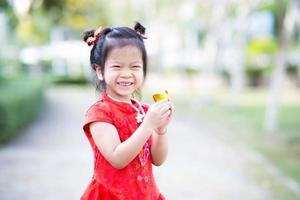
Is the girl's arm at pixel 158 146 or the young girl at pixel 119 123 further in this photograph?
the girl's arm at pixel 158 146

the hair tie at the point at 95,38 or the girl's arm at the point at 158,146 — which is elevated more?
the hair tie at the point at 95,38

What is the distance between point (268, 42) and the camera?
24.4 m

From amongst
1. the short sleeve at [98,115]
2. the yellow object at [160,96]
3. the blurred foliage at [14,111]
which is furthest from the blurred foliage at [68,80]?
the yellow object at [160,96]

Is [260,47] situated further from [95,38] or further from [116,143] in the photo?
[116,143]

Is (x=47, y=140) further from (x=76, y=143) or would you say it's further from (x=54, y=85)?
(x=54, y=85)

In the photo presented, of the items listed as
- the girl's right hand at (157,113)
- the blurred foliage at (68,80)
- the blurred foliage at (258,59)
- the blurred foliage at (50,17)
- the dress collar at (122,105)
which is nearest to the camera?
the girl's right hand at (157,113)

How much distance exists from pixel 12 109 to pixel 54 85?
1753 cm

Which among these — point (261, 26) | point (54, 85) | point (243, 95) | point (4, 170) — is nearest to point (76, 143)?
point (4, 170)

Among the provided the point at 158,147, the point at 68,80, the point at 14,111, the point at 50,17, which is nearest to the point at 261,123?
the point at 14,111

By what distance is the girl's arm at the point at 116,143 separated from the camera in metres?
1.89

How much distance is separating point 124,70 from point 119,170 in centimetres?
43

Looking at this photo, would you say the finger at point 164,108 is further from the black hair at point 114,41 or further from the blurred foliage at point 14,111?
the blurred foliage at point 14,111

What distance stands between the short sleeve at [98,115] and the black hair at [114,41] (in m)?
0.13

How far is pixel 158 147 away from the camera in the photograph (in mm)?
2164
